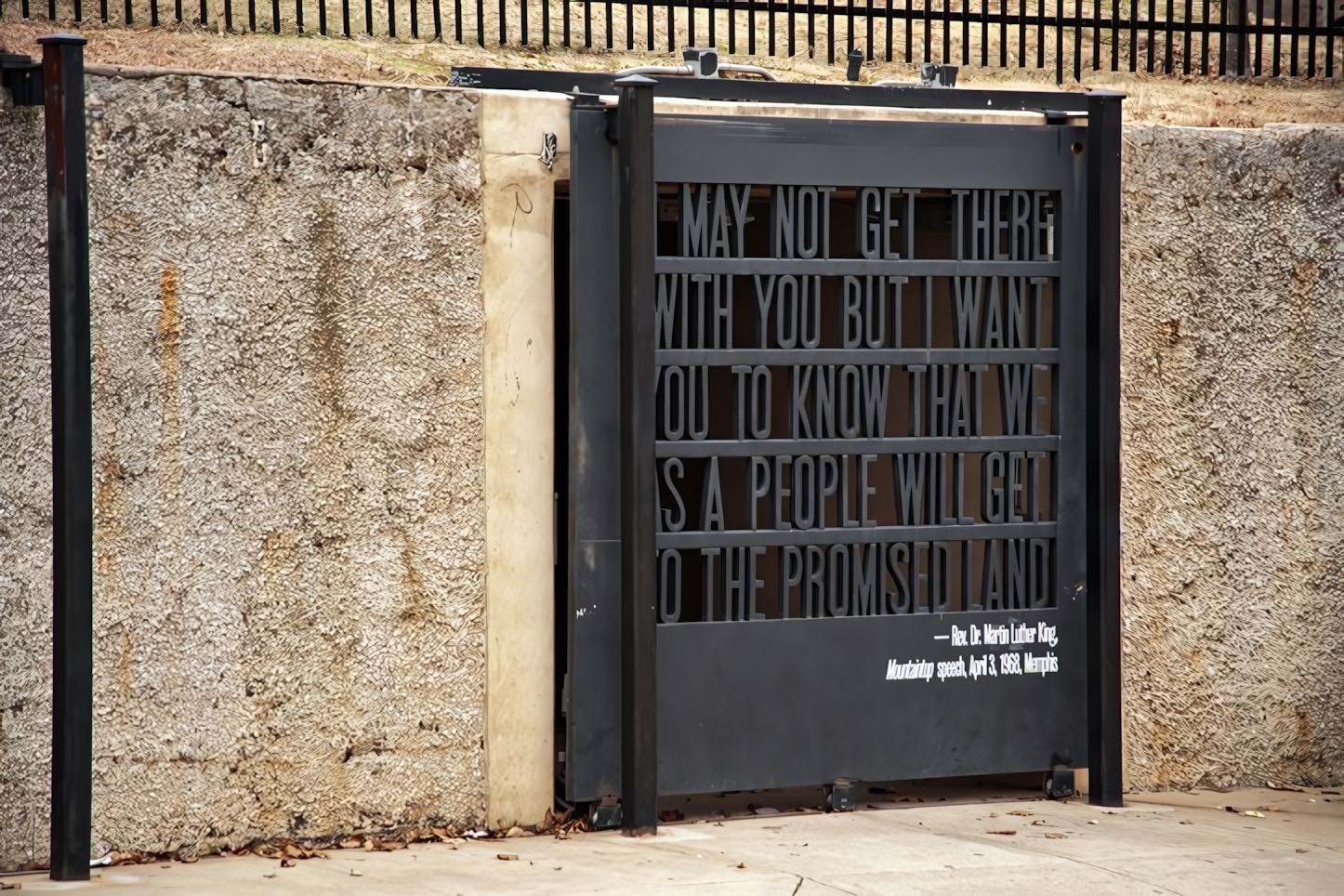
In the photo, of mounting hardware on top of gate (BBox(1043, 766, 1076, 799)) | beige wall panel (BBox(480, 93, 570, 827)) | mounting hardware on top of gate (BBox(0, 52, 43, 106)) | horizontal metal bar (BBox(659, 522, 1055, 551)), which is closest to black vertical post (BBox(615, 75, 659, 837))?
horizontal metal bar (BBox(659, 522, 1055, 551))

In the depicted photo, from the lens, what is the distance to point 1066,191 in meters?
6.55

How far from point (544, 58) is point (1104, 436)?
3.12m

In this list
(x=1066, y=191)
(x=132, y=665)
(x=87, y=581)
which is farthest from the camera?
(x=1066, y=191)

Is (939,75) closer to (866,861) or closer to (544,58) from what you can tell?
(544,58)

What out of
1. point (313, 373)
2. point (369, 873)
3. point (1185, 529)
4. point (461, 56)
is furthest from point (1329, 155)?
point (369, 873)

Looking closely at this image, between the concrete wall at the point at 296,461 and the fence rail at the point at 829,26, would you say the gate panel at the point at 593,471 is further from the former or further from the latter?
the fence rail at the point at 829,26

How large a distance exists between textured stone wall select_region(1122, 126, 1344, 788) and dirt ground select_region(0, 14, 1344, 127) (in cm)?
61

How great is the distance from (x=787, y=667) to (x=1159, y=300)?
221 cm

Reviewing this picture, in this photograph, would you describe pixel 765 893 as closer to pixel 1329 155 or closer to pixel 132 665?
pixel 132 665

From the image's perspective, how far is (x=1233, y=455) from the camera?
6816 mm

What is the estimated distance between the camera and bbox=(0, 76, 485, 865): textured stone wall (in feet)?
17.9

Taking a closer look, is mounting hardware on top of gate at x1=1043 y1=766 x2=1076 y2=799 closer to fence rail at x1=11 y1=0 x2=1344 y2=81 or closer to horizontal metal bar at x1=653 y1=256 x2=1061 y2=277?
horizontal metal bar at x1=653 y1=256 x2=1061 y2=277

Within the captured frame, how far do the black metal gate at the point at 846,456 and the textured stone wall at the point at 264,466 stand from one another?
0.50 metres

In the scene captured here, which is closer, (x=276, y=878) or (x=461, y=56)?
(x=276, y=878)
